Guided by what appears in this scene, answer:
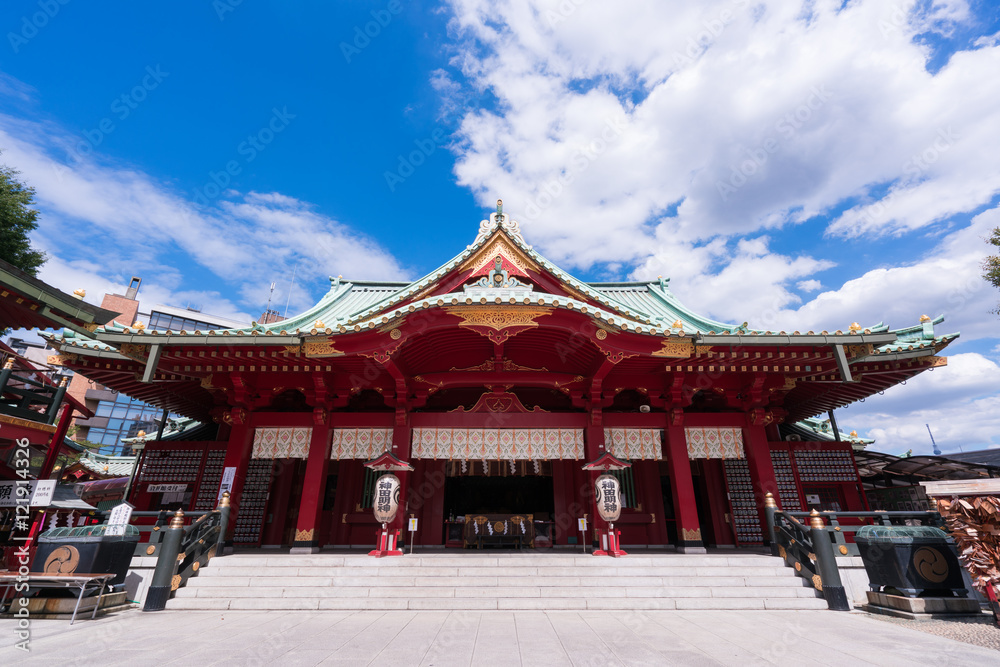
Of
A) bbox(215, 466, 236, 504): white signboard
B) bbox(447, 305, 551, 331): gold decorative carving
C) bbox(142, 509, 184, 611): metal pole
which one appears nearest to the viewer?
bbox(142, 509, 184, 611): metal pole

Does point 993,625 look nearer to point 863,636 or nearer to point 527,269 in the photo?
point 863,636

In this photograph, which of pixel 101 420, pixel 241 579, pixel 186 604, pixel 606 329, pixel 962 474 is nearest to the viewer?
pixel 186 604

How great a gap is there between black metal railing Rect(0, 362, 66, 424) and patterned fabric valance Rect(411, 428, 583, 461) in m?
10.2

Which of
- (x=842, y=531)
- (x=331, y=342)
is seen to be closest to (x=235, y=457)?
(x=331, y=342)

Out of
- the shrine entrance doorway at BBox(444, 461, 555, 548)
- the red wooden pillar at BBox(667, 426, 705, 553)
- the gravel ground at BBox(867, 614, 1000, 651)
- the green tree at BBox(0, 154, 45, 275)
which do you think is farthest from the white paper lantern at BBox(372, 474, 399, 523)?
the green tree at BBox(0, 154, 45, 275)

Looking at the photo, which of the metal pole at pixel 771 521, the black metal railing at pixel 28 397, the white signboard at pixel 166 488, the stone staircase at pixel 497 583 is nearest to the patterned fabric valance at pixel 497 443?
the stone staircase at pixel 497 583

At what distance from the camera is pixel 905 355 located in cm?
962

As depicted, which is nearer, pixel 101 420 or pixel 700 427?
pixel 700 427

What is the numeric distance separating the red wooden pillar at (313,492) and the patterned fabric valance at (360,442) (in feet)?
0.83

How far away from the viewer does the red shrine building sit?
958 centimetres

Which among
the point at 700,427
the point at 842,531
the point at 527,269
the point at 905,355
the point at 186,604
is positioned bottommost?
the point at 186,604

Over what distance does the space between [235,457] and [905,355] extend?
1607 cm

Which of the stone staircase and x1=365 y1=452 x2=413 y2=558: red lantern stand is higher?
x1=365 y1=452 x2=413 y2=558: red lantern stand

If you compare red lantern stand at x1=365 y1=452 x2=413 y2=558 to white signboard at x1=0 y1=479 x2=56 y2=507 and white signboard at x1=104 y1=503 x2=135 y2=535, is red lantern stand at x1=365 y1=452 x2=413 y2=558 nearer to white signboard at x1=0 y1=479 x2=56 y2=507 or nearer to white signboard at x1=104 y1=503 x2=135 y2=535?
white signboard at x1=104 y1=503 x2=135 y2=535
